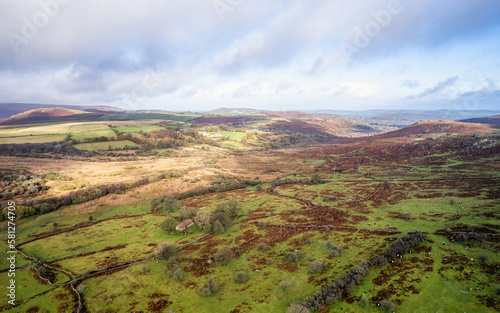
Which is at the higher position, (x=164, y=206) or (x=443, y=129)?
(x=443, y=129)

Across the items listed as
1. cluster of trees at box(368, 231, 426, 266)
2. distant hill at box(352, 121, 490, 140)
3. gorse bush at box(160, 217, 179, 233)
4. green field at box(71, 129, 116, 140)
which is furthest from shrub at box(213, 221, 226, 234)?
distant hill at box(352, 121, 490, 140)

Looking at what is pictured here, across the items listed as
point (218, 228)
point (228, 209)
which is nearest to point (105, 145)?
point (228, 209)

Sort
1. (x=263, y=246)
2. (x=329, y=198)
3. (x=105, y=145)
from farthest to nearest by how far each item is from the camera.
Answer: (x=105, y=145) < (x=329, y=198) < (x=263, y=246)

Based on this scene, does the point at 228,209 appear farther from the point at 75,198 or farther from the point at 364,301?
the point at 75,198

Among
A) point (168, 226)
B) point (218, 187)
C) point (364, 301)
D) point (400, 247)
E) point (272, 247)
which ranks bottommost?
point (218, 187)

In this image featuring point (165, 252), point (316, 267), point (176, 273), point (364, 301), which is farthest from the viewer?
point (165, 252)

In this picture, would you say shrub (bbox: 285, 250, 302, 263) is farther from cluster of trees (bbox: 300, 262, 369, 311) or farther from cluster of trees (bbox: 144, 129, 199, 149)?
cluster of trees (bbox: 144, 129, 199, 149)

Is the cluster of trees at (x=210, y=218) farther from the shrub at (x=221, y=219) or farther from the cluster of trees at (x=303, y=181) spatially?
the cluster of trees at (x=303, y=181)

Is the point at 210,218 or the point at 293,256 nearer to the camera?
the point at 293,256

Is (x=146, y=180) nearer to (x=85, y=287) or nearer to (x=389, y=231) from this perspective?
(x=85, y=287)
